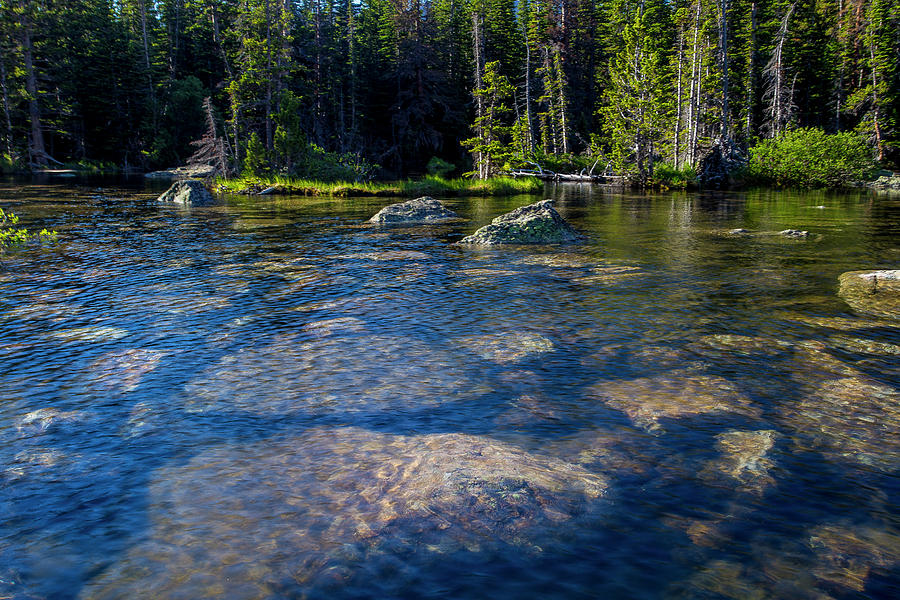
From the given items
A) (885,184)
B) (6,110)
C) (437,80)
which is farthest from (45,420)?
(437,80)

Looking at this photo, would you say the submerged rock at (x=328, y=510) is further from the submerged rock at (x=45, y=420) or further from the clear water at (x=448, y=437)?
the submerged rock at (x=45, y=420)

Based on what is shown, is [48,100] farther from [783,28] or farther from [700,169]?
[783,28]

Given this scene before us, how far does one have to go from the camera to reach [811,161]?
3809 cm

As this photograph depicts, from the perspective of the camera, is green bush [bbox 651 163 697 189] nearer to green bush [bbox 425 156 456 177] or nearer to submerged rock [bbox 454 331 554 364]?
green bush [bbox 425 156 456 177]

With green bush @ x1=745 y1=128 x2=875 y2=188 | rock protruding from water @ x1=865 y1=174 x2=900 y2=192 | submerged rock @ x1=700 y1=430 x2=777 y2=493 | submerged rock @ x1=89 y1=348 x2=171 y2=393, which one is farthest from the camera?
green bush @ x1=745 y1=128 x2=875 y2=188

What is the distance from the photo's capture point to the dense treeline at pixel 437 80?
42719mm

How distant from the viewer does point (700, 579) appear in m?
3.40

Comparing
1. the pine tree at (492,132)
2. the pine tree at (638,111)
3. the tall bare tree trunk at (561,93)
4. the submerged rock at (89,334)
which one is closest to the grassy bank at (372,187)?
the pine tree at (492,132)

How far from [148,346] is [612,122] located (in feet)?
139

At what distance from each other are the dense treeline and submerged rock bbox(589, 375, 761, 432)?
111 ft

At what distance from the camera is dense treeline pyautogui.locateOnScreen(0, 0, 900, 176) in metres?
42.7

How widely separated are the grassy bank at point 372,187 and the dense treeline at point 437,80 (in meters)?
1.86

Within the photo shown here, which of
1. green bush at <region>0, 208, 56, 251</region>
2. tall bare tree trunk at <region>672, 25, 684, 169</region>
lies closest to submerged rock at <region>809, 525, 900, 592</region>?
green bush at <region>0, 208, 56, 251</region>

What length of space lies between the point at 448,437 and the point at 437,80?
66.8 m
